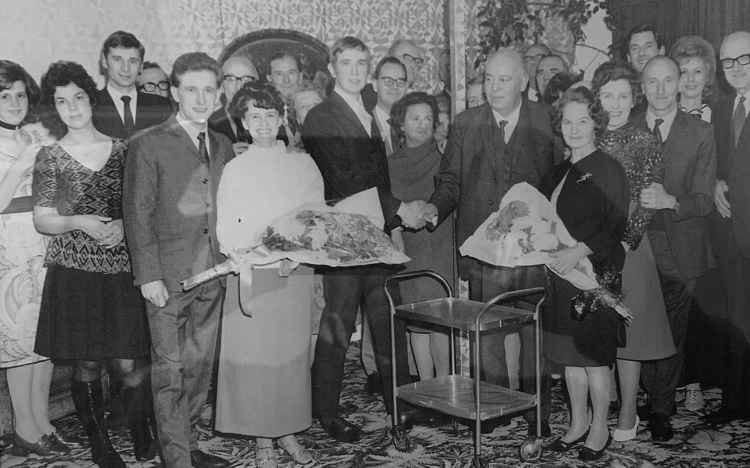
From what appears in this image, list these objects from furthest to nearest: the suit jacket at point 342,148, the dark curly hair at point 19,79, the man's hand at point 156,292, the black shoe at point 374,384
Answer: the black shoe at point 374,384
the suit jacket at point 342,148
the man's hand at point 156,292
the dark curly hair at point 19,79

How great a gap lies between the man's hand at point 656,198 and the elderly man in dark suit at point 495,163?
48cm

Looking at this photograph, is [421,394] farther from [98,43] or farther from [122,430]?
[98,43]

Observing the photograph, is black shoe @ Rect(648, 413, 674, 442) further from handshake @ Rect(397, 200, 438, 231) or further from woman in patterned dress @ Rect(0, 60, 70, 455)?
woman in patterned dress @ Rect(0, 60, 70, 455)

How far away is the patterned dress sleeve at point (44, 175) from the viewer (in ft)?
10.4

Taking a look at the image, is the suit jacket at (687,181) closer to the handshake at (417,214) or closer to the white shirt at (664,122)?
the white shirt at (664,122)

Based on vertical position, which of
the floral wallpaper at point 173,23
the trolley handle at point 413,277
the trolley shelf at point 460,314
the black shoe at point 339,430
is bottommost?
the black shoe at point 339,430

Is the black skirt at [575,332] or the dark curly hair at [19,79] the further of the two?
the black skirt at [575,332]

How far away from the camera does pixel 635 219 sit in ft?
12.9

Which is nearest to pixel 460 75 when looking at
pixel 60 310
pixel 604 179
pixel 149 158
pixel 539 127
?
pixel 539 127

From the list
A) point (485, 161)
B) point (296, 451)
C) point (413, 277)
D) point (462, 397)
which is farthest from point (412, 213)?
point (296, 451)

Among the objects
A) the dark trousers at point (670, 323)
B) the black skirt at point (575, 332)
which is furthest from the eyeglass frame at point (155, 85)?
the dark trousers at point (670, 323)

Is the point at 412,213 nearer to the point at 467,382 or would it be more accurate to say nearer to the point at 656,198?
the point at 467,382

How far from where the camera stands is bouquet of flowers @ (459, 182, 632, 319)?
3773 mm

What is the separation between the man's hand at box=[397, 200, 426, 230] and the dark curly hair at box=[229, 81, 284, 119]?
816 mm
